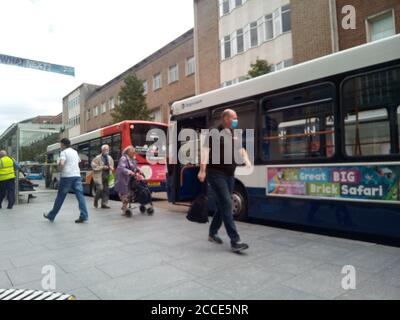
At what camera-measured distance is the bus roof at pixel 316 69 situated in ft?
15.0

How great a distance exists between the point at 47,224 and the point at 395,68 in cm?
683

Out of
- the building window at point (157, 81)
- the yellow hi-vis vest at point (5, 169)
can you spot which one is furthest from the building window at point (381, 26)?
the building window at point (157, 81)

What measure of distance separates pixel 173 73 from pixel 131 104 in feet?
20.9

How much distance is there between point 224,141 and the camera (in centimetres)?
442

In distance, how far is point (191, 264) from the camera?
3.95 metres

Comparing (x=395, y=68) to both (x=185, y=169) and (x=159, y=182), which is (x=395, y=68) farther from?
Result: (x=159, y=182)

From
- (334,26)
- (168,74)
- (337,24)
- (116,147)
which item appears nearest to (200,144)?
(116,147)

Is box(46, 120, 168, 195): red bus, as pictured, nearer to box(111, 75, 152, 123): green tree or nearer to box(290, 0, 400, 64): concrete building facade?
box(290, 0, 400, 64): concrete building facade

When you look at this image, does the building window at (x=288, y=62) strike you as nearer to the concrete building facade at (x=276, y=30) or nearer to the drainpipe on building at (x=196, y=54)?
the concrete building facade at (x=276, y=30)

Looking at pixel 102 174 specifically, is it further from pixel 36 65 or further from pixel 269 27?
pixel 269 27

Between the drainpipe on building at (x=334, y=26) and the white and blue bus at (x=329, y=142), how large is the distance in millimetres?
10818
